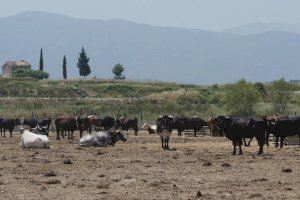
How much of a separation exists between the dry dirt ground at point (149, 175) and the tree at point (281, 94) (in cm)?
5863

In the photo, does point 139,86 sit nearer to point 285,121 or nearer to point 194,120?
point 194,120

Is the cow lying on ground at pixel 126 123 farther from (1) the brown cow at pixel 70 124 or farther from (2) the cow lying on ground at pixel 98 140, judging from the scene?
Result: (2) the cow lying on ground at pixel 98 140

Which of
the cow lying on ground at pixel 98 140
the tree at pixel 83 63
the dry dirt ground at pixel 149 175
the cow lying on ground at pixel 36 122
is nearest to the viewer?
the dry dirt ground at pixel 149 175

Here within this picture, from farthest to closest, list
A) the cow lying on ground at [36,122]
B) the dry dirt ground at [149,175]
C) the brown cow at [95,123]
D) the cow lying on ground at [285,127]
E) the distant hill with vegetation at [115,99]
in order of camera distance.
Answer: the distant hill with vegetation at [115,99] → the cow lying on ground at [36,122] → the brown cow at [95,123] → the cow lying on ground at [285,127] → the dry dirt ground at [149,175]

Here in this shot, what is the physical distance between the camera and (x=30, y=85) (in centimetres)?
13900

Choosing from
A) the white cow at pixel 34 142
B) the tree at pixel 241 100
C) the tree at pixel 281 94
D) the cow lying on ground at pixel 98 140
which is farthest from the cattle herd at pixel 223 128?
the tree at pixel 281 94

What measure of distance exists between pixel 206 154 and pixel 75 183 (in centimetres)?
1238

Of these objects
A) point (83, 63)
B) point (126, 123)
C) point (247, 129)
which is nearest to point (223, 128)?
point (247, 129)

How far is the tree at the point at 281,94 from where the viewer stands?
94938mm

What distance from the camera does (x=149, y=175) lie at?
83.4ft

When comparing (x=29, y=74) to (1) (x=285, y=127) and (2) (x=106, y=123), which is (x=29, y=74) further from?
(1) (x=285, y=127)

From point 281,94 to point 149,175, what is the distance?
7241 cm

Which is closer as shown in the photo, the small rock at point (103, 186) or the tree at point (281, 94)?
the small rock at point (103, 186)

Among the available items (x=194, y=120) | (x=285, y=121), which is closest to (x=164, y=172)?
(x=285, y=121)
